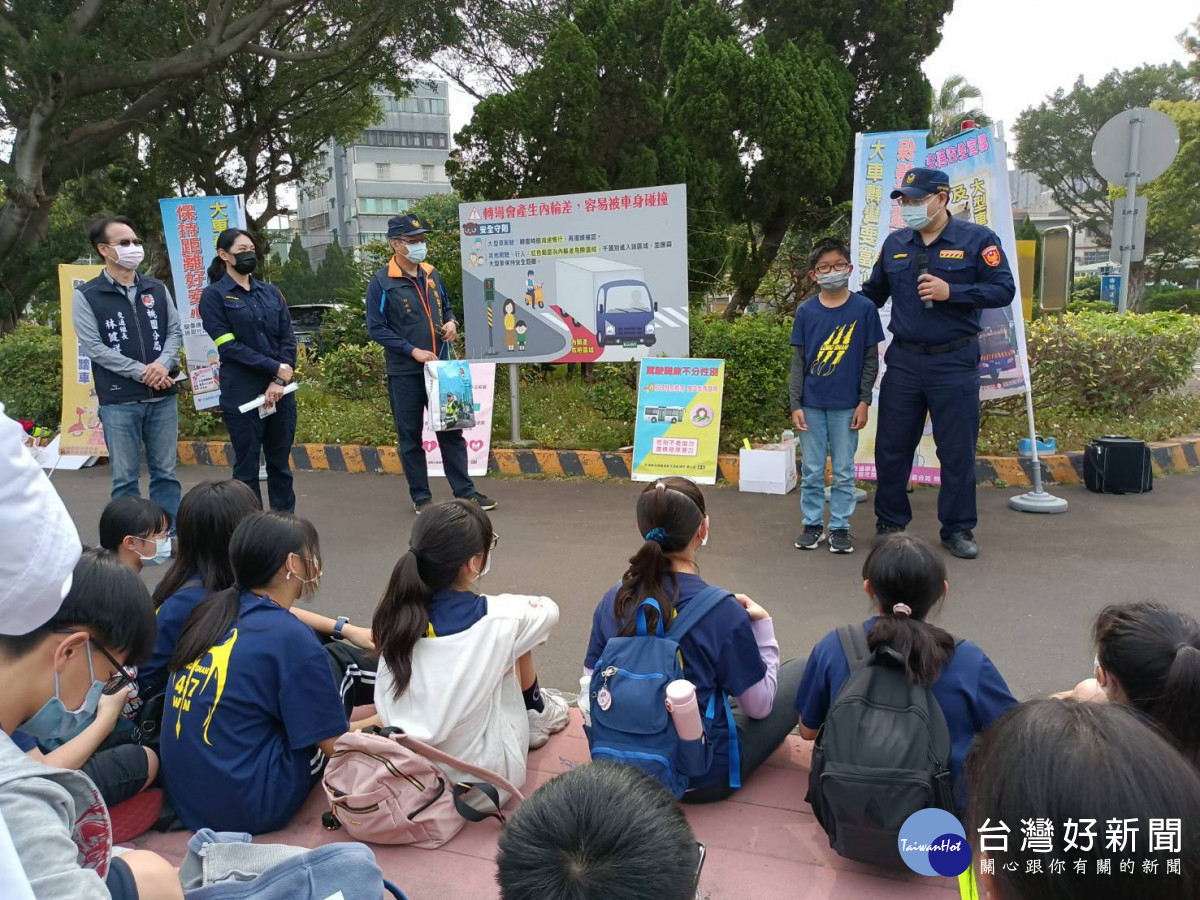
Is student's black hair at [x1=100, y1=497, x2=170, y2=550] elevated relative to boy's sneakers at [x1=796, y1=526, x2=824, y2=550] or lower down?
elevated

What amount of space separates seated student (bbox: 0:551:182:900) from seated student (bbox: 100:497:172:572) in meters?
1.63

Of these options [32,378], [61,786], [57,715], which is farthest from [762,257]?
[61,786]

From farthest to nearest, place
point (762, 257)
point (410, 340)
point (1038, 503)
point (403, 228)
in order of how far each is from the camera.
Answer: point (762, 257)
point (410, 340)
point (403, 228)
point (1038, 503)

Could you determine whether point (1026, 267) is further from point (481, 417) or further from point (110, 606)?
point (110, 606)

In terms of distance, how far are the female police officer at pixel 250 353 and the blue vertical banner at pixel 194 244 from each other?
2.79 m

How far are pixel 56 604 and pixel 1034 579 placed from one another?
469 cm

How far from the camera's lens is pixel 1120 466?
612cm

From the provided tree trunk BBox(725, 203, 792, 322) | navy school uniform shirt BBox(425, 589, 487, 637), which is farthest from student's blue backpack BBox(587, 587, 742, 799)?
tree trunk BBox(725, 203, 792, 322)

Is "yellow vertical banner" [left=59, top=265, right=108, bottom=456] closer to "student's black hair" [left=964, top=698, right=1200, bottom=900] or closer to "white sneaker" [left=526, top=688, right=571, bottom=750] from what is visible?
"white sneaker" [left=526, top=688, right=571, bottom=750]

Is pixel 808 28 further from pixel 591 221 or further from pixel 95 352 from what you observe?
pixel 95 352

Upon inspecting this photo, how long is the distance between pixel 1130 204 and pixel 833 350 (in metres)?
4.09

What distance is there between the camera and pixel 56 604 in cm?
113

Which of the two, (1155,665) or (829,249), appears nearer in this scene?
(1155,665)

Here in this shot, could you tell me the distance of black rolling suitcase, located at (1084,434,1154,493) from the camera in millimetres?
6090
